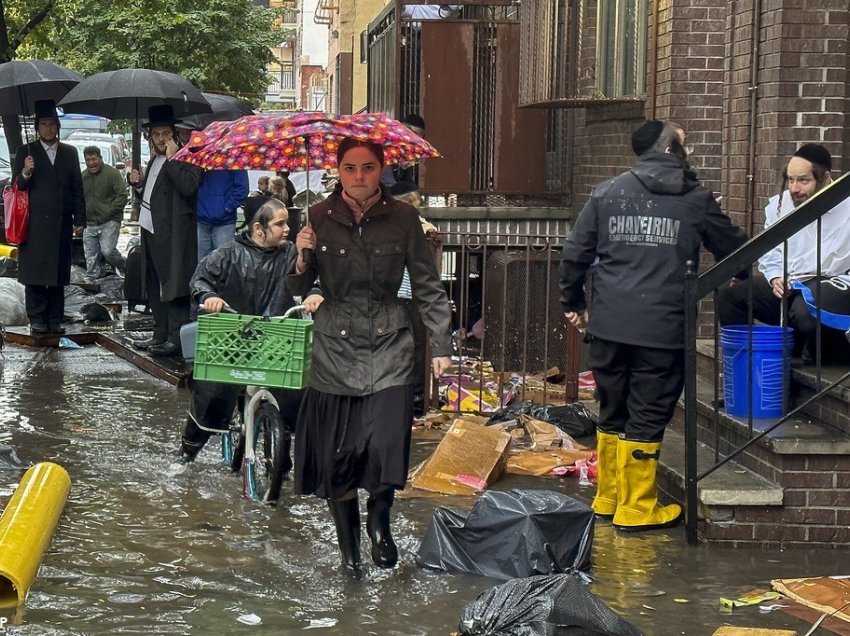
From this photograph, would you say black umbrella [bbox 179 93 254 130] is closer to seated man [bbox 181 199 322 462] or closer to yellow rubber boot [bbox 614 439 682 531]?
seated man [bbox 181 199 322 462]

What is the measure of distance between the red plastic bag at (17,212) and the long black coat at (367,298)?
7.50m

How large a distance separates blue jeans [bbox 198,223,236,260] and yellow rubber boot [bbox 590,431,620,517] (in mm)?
5471

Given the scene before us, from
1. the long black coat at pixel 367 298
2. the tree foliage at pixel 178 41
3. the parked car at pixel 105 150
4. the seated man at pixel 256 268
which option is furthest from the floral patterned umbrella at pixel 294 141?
the tree foliage at pixel 178 41

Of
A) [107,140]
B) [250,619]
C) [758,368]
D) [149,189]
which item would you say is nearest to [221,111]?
[149,189]

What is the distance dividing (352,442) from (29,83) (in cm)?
872

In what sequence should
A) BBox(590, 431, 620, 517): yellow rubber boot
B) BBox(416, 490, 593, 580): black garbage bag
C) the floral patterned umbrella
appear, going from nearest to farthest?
BBox(416, 490, 593, 580): black garbage bag → the floral patterned umbrella → BBox(590, 431, 620, 517): yellow rubber boot

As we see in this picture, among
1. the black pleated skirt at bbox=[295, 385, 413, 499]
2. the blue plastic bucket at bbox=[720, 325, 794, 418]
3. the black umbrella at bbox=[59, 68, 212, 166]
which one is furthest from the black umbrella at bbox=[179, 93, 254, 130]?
the black pleated skirt at bbox=[295, 385, 413, 499]

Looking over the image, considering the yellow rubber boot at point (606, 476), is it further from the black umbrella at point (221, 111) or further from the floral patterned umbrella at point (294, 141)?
the black umbrella at point (221, 111)

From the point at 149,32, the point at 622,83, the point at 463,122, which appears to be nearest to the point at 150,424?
the point at 622,83

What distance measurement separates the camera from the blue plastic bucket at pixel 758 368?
681 centimetres

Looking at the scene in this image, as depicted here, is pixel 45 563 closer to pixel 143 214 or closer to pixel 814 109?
pixel 814 109

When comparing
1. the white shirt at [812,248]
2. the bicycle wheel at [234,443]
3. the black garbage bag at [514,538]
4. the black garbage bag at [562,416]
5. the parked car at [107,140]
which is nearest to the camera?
the black garbage bag at [514,538]

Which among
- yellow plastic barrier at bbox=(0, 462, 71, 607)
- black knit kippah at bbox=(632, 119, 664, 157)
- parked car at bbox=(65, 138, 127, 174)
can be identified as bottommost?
yellow plastic barrier at bbox=(0, 462, 71, 607)

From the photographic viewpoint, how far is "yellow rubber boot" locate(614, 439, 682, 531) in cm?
671
